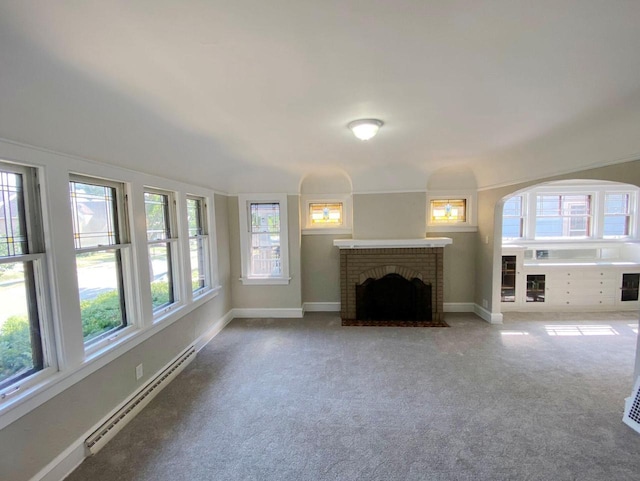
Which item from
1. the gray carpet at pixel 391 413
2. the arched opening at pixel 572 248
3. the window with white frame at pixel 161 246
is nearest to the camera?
the gray carpet at pixel 391 413

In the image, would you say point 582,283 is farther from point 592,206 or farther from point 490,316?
point 490,316

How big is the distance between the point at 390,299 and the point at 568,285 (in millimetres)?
3157

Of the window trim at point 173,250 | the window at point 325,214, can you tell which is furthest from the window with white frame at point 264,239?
the window trim at point 173,250

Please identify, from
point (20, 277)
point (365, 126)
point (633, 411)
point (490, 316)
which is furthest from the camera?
point (490, 316)

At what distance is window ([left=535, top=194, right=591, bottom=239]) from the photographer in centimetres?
573

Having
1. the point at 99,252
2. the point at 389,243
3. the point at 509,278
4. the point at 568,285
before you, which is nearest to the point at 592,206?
the point at 568,285

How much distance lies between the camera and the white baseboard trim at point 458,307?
17.1 ft

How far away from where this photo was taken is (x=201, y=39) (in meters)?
1.35

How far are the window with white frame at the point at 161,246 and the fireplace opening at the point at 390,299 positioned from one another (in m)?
2.89

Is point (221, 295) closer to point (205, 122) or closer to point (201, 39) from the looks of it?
point (205, 122)

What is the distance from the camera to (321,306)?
212 inches

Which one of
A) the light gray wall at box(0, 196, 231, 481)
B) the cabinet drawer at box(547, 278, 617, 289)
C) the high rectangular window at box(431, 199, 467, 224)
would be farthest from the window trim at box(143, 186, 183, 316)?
the cabinet drawer at box(547, 278, 617, 289)

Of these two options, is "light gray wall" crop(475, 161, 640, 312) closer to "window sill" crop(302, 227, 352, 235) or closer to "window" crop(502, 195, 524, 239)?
"window" crop(502, 195, 524, 239)

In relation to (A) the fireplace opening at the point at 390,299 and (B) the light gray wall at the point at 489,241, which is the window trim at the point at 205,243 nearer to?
(A) the fireplace opening at the point at 390,299
